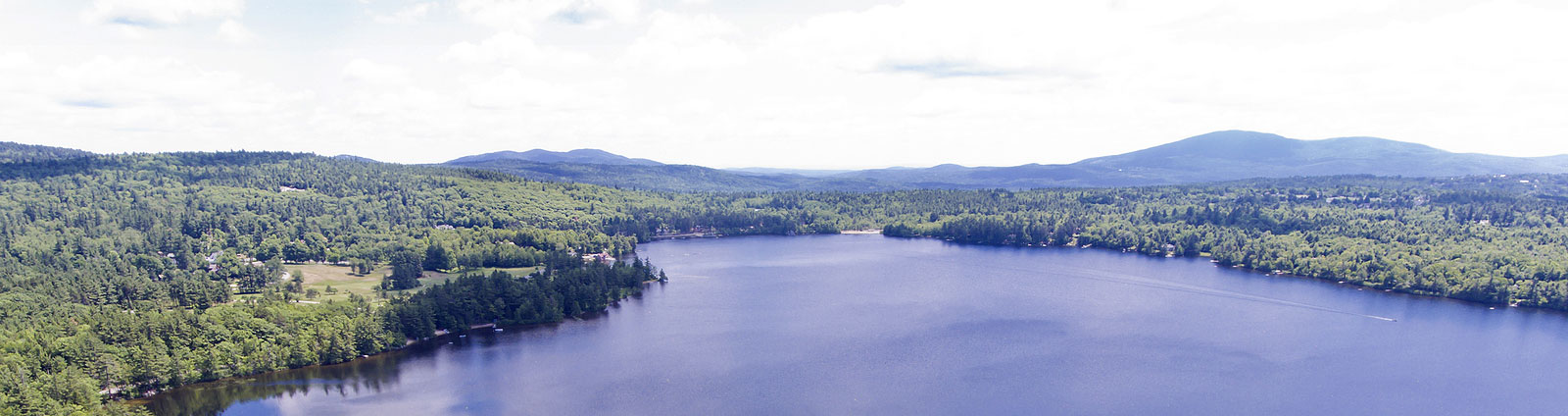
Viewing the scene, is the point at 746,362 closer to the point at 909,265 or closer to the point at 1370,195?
the point at 909,265

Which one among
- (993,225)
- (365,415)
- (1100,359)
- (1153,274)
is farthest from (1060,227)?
(365,415)

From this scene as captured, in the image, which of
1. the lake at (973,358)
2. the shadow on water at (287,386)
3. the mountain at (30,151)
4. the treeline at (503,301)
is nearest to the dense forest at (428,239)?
the treeline at (503,301)

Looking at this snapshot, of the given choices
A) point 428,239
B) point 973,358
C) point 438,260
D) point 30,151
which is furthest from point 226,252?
point 30,151

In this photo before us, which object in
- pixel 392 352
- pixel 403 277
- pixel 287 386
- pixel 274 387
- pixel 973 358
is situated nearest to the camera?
pixel 274 387

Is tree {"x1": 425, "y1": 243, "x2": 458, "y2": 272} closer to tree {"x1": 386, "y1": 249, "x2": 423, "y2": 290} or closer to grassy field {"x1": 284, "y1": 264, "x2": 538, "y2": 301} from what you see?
grassy field {"x1": 284, "y1": 264, "x2": 538, "y2": 301}

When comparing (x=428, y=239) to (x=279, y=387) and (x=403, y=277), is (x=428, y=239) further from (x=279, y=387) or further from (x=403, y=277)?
(x=279, y=387)
